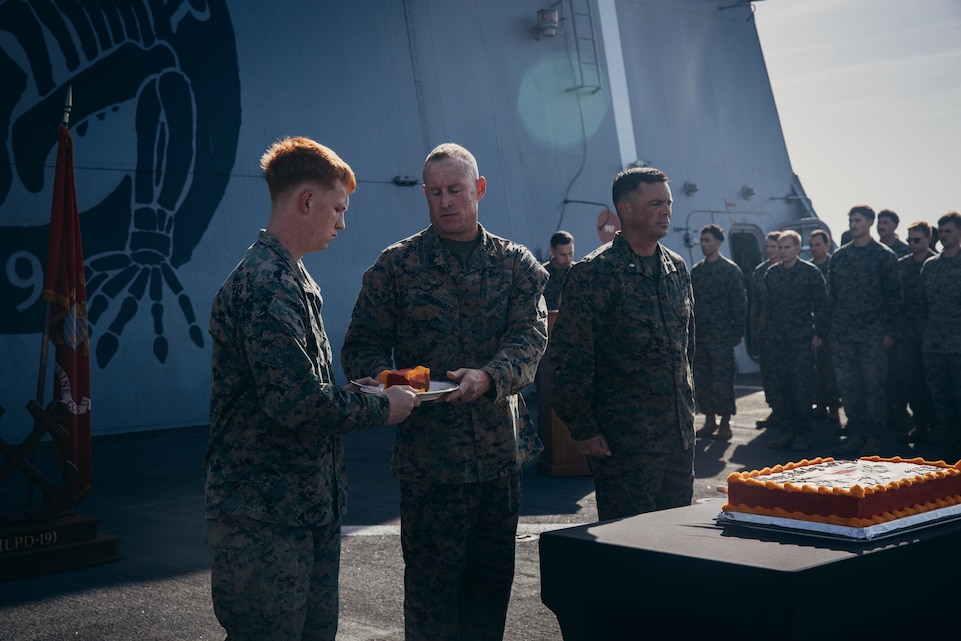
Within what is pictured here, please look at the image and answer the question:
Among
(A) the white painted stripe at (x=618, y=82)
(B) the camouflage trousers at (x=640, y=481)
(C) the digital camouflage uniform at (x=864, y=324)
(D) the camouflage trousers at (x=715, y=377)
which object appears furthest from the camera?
(A) the white painted stripe at (x=618, y=82)

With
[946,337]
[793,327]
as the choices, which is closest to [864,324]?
Answer: [946,337]

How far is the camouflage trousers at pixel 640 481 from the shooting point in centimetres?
334

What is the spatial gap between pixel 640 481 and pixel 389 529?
2.50 m

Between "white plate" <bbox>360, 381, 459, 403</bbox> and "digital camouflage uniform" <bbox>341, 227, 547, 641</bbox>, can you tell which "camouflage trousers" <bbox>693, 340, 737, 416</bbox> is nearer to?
"digital camouflage uniform" <bbox>341, 227, 547, 641</bbox>

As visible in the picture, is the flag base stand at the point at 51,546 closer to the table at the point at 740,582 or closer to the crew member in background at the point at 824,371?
the table at the point at 740,582

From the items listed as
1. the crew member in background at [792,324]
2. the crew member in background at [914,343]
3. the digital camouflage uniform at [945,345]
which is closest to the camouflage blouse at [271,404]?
the digital camouflage uniform at [945,345]

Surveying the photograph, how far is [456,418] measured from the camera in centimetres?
290

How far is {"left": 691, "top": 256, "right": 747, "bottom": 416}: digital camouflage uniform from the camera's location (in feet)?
28.8

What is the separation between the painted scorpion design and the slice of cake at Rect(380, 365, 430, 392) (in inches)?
284

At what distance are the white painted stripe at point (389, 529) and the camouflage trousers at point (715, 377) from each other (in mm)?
3875

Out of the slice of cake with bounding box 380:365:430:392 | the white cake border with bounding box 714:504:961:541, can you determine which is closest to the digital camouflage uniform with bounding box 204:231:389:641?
the slice of cake with bounding box 380:365:430:392

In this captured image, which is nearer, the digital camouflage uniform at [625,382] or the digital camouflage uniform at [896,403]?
the digital camouflage uniform at [625,382]

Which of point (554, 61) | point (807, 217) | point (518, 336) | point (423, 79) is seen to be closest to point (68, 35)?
point (423, 79)

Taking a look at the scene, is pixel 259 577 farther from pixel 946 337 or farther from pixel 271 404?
pixel 946 337
